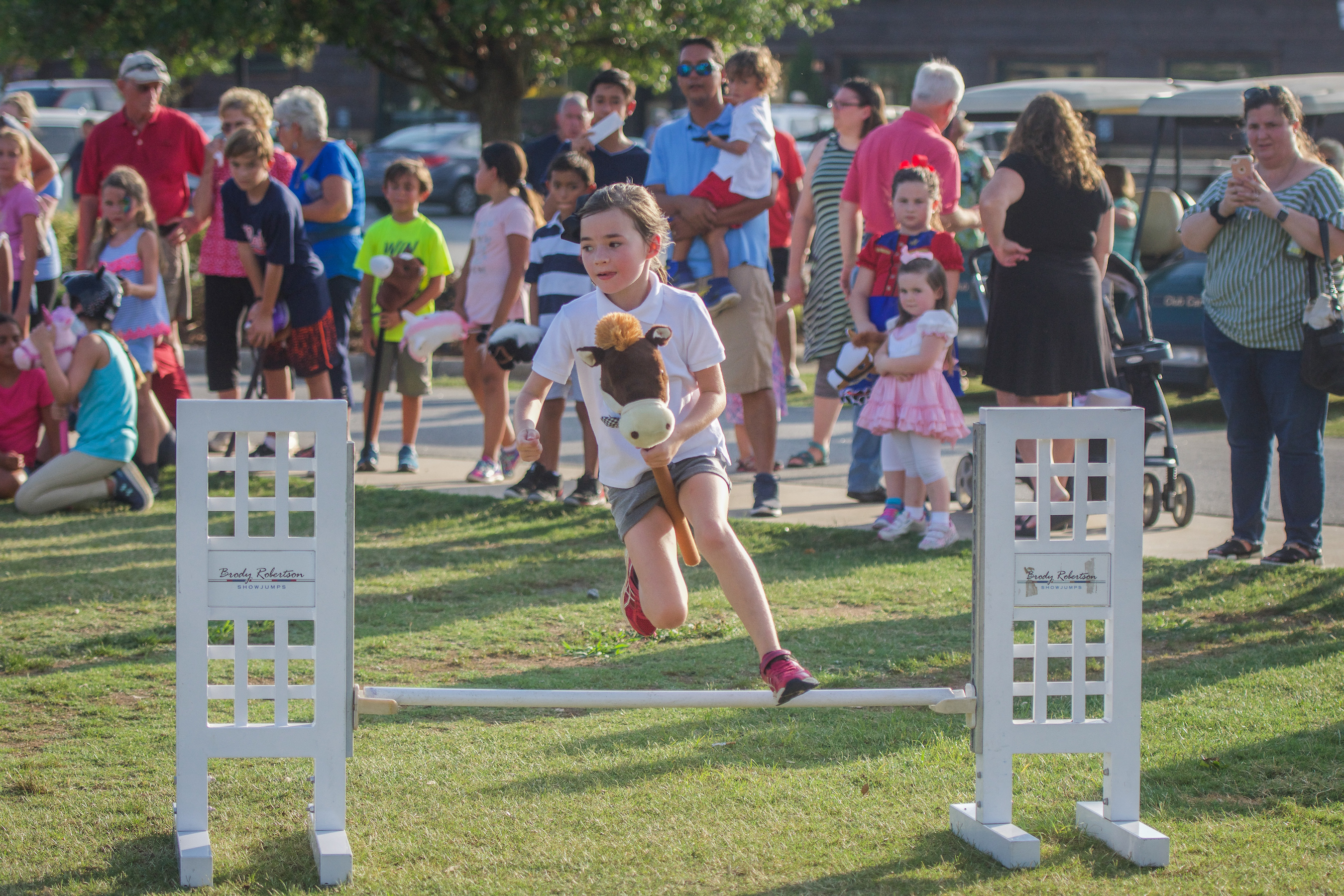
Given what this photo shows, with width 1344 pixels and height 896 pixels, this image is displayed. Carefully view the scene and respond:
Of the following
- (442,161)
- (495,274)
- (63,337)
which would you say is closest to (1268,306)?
(495,274)

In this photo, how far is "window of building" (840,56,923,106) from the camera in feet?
118

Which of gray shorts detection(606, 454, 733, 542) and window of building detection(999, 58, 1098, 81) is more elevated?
window of building detection(999, 58, 1098, 81)

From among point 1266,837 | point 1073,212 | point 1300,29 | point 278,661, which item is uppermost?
point 1300,29

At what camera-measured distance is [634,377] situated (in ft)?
12.3

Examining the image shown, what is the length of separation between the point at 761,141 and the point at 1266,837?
4.50 m

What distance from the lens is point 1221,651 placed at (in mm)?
5289

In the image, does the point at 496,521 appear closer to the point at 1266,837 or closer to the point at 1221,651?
the point at 1221,651

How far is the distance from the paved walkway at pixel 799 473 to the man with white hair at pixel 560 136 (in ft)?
5.93

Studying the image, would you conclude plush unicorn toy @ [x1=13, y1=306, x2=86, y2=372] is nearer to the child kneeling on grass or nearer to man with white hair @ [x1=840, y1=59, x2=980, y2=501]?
man with white hair @ [x1=840, y1=59, x2=980, y2=501]

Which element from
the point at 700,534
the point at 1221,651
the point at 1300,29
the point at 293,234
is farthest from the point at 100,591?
the point at 1300,29

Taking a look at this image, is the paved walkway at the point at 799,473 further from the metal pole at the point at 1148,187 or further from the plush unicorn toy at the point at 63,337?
the metal pole at the point at 1148,187

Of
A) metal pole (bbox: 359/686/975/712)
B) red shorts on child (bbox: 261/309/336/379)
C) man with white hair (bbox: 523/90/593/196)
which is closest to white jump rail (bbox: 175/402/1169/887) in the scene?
metal pole (bbox: 359/686/975/712)

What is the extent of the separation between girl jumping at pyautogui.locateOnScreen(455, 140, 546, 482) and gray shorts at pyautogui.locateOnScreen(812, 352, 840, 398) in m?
1.78

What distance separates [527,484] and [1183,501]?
3.43 m
